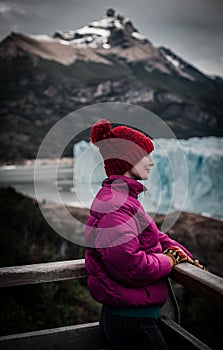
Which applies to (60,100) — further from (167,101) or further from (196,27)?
(196,27)

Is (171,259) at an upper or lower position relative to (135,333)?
upper

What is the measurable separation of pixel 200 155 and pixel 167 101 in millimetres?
79047

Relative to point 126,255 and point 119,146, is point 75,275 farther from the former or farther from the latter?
point 119,146

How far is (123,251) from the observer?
1.15 metres

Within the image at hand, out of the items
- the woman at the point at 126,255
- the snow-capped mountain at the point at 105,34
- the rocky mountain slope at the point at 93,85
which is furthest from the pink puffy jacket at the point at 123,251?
the snow-capped mountain at the point at 105,34

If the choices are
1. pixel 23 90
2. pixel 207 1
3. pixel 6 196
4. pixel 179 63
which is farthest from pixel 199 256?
pixel 179 63

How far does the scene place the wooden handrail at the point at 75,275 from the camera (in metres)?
1.16

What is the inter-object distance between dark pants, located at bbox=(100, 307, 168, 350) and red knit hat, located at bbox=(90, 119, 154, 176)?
0.50 metres

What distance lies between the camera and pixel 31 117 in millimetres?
83375

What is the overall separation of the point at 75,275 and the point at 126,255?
405mm

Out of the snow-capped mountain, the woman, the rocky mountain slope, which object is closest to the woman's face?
the woman

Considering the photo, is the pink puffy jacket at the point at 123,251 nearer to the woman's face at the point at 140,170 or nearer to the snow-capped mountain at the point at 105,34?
the woman's face at the point at 140,170

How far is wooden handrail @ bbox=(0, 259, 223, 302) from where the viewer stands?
116cm

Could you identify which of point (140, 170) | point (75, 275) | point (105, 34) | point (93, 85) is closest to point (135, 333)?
point (75, 275)
